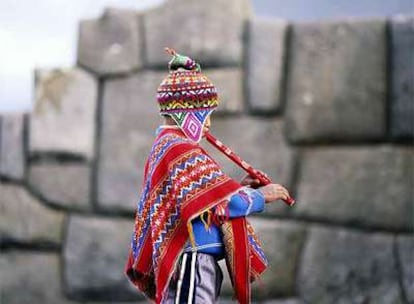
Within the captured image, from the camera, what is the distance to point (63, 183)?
5.47 metres

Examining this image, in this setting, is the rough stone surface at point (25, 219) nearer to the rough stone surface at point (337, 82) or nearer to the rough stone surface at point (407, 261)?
the rough stone surface at point (337, 82)

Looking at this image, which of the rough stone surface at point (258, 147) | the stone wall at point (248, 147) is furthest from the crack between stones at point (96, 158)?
the rough stone surface at point (258, 147)

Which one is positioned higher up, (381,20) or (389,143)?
(381,20)

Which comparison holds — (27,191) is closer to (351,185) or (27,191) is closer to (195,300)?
(351,185)

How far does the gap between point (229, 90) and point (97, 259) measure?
119 cm

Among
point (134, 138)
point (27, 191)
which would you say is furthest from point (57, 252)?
point (134, 138)

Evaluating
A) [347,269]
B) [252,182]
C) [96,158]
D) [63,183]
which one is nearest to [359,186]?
[347,269]

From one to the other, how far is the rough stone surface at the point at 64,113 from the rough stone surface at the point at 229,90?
2.44ft

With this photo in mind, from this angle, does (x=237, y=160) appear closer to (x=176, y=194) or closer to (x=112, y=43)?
(x=176, y=194)

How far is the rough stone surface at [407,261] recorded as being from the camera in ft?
15.9

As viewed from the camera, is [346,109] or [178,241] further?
[346,109]

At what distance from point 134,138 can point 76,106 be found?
1.33ft

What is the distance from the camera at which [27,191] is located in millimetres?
5570

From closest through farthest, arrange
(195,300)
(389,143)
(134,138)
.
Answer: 1. (195,300)
2. (389,143)
3. (134,138)
